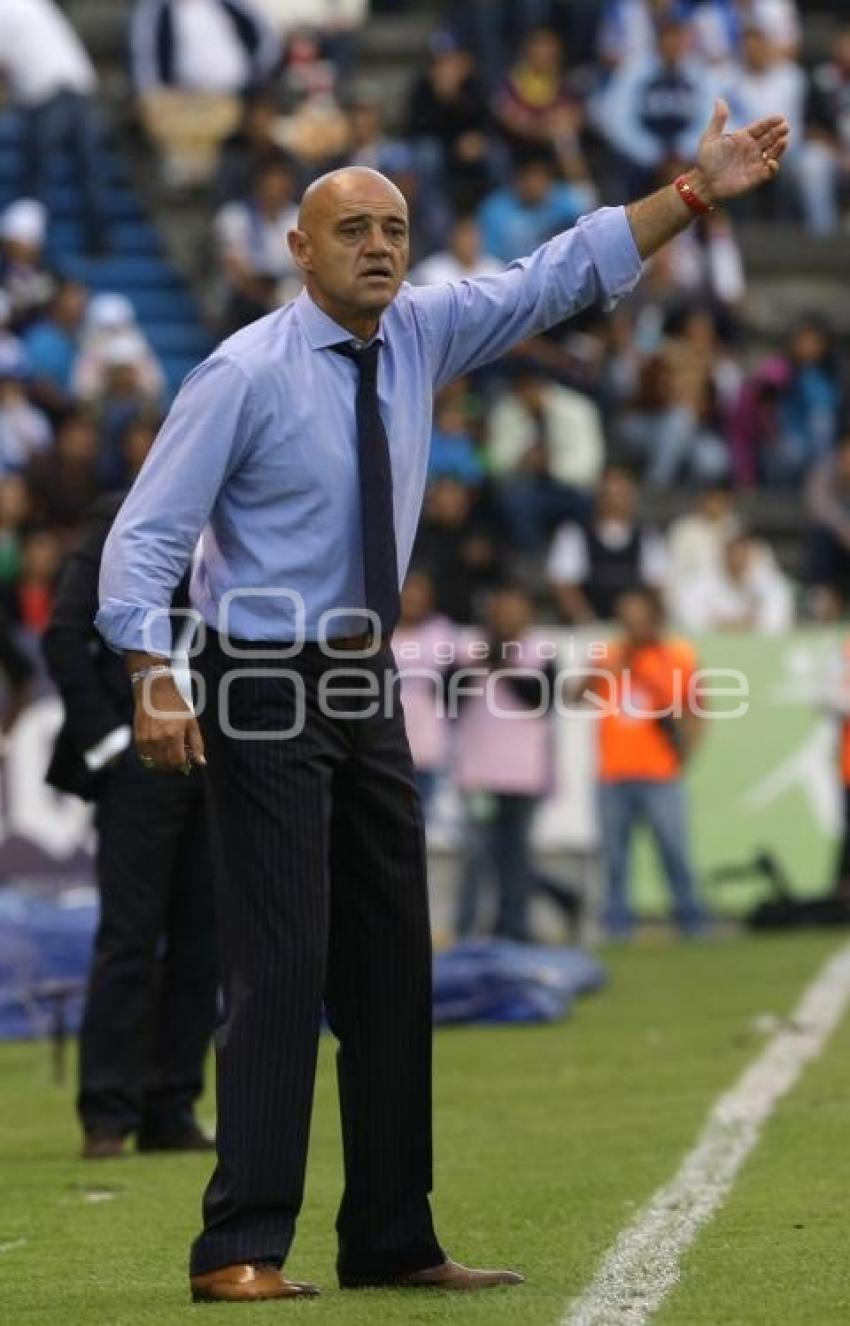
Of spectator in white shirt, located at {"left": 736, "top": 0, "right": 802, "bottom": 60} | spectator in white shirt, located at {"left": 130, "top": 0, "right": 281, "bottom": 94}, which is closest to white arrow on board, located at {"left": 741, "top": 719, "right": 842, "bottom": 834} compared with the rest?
spectator in white shirt, located at {"left": 736, "top": 0, "right": 802, "bottom": 60}

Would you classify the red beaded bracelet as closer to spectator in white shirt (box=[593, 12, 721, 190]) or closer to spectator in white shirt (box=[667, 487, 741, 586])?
spectator in white shirt (box=[667, 487, 741, 586])

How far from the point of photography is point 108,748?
9.59 metres

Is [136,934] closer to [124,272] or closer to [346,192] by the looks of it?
[346,192]

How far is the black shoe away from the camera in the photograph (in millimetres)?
9836

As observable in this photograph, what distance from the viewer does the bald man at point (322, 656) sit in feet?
21.3

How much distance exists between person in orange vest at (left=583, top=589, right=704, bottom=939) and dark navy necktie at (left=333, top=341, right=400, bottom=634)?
11.6 meters

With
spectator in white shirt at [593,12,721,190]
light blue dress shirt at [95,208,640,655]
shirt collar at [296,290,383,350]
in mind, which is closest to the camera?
light blue dress shirt at [95,208,640,655]

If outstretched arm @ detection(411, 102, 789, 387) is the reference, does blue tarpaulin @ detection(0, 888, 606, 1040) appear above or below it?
below

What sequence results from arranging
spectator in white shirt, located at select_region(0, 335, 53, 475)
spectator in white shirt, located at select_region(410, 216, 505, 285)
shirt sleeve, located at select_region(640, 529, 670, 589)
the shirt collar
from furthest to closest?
1. spectator in white shirt, located at select_region(410, 216, 505, 285)
2. spectator in white shirt, located at select_region(0, 335, 53, 475)
3. shirt sleeve, located at select_region(640, 529, 670, 589)
4. the shirt collar

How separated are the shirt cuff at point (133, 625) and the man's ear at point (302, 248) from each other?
761mm

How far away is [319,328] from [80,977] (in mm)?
7304

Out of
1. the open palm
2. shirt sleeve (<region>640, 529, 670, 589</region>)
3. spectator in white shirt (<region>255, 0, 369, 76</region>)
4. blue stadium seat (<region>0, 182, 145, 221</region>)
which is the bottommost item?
the open palm

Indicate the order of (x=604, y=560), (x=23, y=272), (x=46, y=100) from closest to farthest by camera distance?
(x=604, y=560) < (x=23, y=272) < (x=46, y=100)

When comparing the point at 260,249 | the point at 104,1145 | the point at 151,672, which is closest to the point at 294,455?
the point at 151,672
